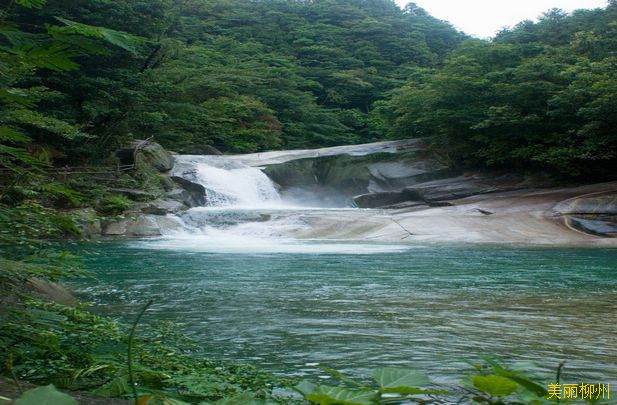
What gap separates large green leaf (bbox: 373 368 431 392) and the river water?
3.61 feet

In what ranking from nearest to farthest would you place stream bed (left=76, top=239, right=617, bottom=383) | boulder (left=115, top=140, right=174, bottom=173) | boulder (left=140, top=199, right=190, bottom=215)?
stream bed (left=76, top=239, right=617, bottom=383)
boulder (left=140, top=199, right=190, bottom=215)
boulder (left=115, top=140, right=174, bottom=173)

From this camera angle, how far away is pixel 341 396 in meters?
1.35

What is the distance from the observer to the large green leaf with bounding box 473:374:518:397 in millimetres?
1345

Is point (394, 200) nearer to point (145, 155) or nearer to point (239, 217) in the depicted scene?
point (239, 217)

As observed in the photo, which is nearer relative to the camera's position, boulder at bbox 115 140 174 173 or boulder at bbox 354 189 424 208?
boulder at bbox 115 140 174 173

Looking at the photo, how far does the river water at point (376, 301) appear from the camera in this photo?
4.56 meters

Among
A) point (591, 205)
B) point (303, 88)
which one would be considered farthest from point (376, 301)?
point (303, 88)

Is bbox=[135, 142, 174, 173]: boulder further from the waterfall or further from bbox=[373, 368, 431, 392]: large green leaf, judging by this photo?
bbox=[373, 368, 431, 392]: large green leaf

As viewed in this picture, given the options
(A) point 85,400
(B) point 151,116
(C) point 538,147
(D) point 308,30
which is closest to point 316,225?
(B) point 151,116

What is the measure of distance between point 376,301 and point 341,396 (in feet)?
18.7

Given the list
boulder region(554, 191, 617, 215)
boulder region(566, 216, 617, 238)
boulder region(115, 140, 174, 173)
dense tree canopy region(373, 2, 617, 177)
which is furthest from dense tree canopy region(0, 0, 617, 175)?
boulder region(566, 216, 617, 238)

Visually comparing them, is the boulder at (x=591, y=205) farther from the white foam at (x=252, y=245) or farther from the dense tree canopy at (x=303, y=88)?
the white foam at (x=252, y=245)

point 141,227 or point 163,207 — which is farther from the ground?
point 163,207

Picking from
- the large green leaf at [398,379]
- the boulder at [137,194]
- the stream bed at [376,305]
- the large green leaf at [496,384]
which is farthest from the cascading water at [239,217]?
the large green leaf at [496,384]
